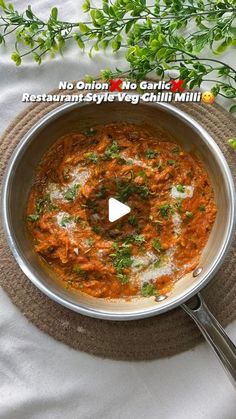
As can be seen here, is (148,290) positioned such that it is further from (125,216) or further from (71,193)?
(71,193)

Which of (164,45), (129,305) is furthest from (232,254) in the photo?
(164,45)

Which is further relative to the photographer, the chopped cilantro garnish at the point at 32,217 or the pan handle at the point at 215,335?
the chopped cilantro garnish at the point at 32,217

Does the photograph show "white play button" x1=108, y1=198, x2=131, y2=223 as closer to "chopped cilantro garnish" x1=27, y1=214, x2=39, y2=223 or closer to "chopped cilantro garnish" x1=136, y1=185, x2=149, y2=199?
"chopped cilantro garnish" x1=136, y1=185, x2=149, y2=199

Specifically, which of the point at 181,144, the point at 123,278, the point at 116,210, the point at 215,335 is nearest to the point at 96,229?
the point at 116,210

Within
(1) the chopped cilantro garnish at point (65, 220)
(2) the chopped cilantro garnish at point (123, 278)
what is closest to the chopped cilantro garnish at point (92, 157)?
(1) the chopped cilantro garnish at point (65, 220)

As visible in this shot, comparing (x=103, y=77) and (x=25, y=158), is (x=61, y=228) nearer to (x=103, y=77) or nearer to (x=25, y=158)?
(x=25, y=158)

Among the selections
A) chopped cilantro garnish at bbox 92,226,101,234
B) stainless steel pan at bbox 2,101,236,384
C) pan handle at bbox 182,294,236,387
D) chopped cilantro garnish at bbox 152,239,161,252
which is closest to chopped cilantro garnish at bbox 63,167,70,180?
stainless steel pan at bbox 2,101,236,384

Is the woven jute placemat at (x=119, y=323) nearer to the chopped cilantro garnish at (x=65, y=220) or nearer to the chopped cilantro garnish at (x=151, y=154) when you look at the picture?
the chopped cilantro garnish at (x=65, y=220)
